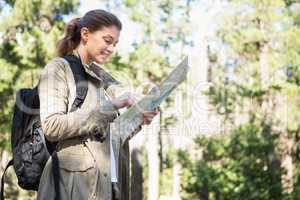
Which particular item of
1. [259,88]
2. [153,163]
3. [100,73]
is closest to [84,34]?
[100,73]

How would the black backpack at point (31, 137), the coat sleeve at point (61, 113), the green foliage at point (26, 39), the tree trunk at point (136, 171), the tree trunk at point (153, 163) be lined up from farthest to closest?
the tree trunk at point (153, 163)
the green foliage at point (26, 39)
the tree trunk at point (136, 171)
the black backpack at point (31, 137)
the coat sleeve at point (61, 113)

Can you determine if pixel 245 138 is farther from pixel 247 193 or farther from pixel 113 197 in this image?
pixel 113 197

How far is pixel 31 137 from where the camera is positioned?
1941 millimetres

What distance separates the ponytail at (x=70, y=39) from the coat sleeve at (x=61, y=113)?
0.66 feet

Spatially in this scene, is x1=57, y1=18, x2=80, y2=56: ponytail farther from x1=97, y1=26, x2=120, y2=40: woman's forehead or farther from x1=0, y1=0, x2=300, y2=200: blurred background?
x1=0, y1=0, x2=300, y2=200: blurred background

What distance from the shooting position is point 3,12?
12891 mm

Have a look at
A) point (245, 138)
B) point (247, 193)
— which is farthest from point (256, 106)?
point (247, 193)

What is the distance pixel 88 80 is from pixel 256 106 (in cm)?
1363

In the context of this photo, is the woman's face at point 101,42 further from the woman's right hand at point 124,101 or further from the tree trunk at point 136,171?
the tree trunk at point 136,171

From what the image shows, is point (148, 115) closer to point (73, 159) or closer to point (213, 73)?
point (73, 159)

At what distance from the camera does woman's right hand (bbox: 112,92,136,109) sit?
187 cm

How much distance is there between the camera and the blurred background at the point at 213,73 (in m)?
12.9

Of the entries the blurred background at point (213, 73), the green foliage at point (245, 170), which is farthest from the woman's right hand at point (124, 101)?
the green foliage at point (245, 170)

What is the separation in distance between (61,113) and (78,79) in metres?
0.17
